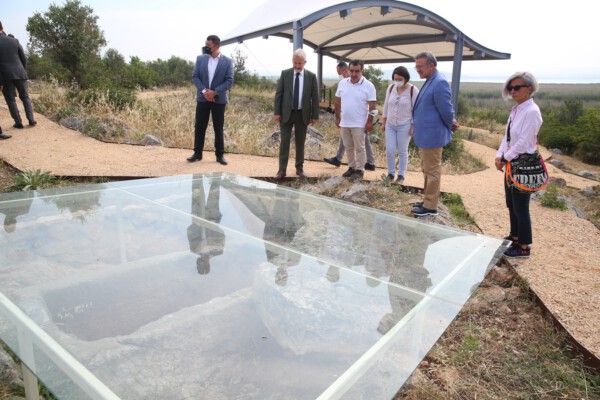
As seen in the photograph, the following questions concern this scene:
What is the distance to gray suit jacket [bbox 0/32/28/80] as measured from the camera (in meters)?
7.12

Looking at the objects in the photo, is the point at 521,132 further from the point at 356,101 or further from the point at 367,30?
the point at 367,30

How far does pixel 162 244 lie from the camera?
2902 millimetres

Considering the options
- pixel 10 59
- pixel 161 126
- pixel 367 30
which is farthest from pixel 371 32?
pixel 10 59

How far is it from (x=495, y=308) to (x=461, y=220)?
2126mm

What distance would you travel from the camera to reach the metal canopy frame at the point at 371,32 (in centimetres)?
987

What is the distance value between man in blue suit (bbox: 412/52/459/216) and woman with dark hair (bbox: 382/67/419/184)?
1069 mm

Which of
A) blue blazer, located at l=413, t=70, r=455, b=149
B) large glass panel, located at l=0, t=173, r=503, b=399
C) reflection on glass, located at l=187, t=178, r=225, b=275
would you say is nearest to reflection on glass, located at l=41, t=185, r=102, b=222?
large glass panel, located at l=0, t=173, r=503, b=399

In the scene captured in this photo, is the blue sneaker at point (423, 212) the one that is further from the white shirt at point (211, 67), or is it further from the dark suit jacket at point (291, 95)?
the white shirt at point (211, 67)

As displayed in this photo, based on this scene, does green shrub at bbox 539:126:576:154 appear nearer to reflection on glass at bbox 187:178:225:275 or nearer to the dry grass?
the dry grass

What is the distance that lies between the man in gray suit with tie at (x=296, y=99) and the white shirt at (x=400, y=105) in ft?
3.19

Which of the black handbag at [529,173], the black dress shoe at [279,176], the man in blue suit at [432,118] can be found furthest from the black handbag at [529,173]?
the black dress shoe at [279,176]

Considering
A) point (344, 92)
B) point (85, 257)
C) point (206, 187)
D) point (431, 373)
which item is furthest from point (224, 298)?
point (344, 92)

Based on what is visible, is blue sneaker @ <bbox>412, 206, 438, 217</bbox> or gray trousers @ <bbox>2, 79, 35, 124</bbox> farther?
gray trousers @ <bbox>2, 79, 35, 124</bbox>

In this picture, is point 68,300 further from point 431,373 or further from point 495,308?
point 495,308
